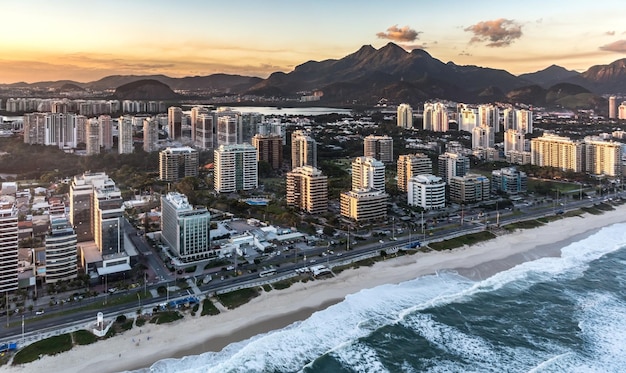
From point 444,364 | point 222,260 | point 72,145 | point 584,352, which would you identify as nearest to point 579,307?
point 584,352

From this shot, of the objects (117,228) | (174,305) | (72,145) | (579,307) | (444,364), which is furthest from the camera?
(72,145)

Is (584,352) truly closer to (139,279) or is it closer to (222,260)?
→ (222,260)

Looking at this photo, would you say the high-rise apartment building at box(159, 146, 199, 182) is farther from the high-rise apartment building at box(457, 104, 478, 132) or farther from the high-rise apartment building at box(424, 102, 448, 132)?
the high-rise apartment building at box(457, 104, 478, 132)

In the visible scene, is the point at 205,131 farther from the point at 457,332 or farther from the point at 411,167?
the point at 457,332

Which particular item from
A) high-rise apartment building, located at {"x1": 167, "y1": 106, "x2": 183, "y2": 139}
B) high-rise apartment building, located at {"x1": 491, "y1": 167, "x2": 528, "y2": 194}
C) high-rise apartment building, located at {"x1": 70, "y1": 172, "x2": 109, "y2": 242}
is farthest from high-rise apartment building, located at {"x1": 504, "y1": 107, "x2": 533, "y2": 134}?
high-rise apartment building, located at {"x1": 70, "y1": 172, "x2": 109, "y2": 242}

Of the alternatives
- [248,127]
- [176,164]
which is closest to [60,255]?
[176,164]

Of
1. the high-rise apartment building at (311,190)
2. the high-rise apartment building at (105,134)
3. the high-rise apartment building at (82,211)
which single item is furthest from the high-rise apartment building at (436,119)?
the high-rise apartment building at (82,211)
